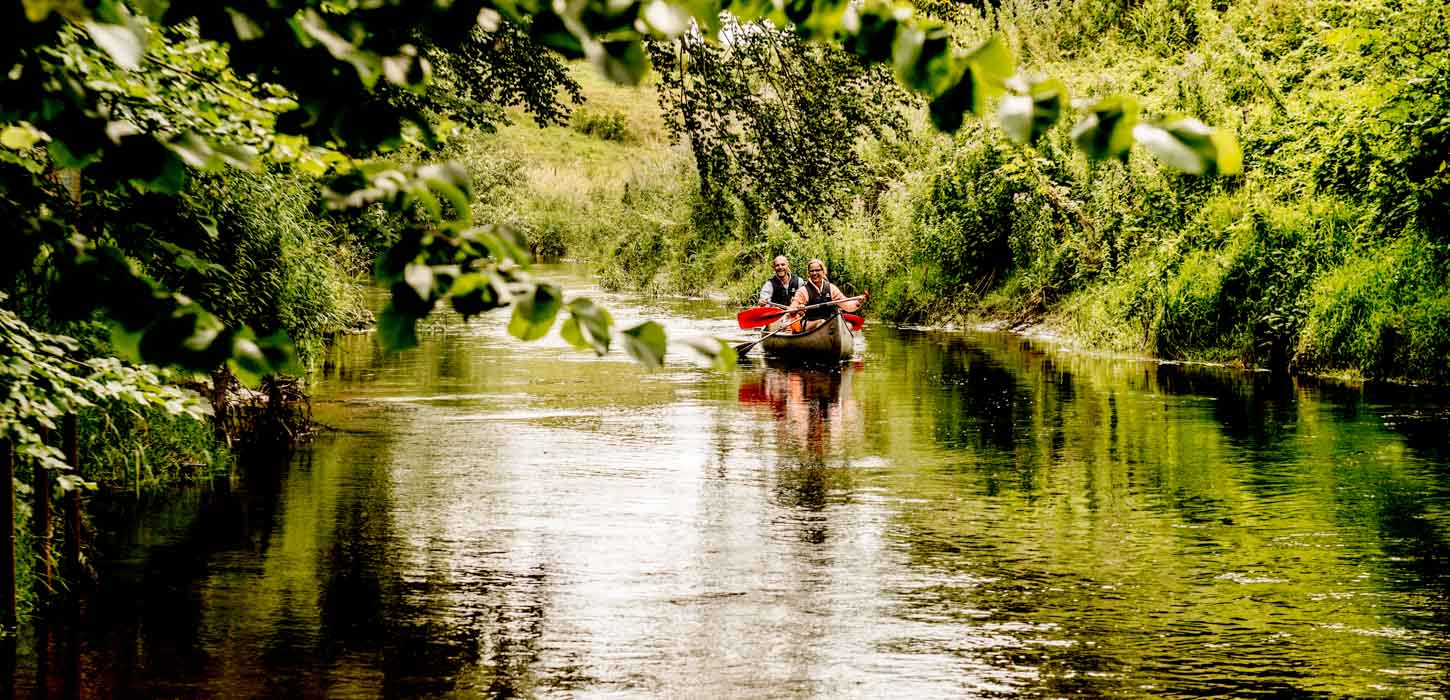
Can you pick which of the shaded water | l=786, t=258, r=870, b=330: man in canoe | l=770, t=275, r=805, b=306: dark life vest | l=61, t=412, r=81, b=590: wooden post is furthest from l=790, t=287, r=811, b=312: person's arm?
l=61, t=412, r=81, b=590: wooden post

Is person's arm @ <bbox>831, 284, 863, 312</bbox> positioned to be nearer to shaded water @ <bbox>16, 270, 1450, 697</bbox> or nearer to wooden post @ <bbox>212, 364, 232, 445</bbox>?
shaded water @ <bbox>16, 270, 1450, 697</bbox>

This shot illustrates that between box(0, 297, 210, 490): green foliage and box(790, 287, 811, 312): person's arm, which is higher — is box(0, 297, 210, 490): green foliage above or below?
below

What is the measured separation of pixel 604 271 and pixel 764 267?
39.1 ft

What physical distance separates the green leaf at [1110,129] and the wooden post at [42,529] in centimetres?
700

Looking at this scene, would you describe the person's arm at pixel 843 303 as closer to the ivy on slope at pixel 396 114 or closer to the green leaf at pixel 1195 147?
the ivy on slope at pixel 396 114

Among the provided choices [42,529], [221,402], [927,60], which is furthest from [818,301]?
[927,60]

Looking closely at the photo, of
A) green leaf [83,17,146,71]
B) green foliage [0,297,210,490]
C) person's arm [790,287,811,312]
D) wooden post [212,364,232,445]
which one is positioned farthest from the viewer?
person's arm [790,287,811,312]

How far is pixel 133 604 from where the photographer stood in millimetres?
8469

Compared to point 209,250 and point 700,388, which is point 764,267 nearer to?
point 700,388

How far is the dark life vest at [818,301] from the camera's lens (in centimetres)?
2339

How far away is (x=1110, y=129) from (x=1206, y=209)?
22.3 meters

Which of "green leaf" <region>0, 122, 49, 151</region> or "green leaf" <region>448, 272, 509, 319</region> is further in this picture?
"green leaf" <region>0, 122, 49, 151</region>

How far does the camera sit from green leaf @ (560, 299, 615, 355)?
2.28 metres

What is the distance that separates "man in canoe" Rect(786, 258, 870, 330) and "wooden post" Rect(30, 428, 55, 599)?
15.7 meters
